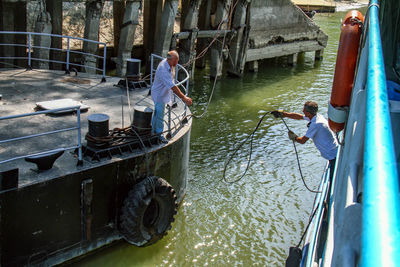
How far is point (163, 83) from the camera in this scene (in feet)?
27.9

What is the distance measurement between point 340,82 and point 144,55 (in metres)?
15.7

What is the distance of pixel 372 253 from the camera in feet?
3.69

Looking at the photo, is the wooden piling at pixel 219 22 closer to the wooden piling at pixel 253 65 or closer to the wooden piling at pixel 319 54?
the wooden piling at pixel 253 65

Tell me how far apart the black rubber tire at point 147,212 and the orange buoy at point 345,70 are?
3.57m

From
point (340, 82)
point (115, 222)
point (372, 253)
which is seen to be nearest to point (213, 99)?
point (115, 222)

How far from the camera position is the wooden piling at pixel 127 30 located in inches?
614

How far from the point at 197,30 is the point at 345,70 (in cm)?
1295

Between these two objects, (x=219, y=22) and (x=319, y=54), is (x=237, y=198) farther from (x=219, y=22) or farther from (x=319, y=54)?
(x=319, y=54)

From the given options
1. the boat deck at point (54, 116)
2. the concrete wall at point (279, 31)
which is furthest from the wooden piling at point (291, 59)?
the boat deck at point (54, 116)

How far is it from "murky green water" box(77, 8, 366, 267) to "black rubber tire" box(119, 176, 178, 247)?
45 centimetres

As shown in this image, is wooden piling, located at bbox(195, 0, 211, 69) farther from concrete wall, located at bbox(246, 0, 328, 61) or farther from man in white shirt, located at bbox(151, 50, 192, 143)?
man in white shirt, located at bbox(151, 50, 192, 143)

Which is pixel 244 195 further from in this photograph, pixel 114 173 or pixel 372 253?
pixel 372 253

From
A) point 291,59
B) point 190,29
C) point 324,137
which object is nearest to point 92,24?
point 190,29

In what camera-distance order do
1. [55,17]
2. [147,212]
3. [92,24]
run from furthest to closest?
[92,24], [55,17], [147,212]
